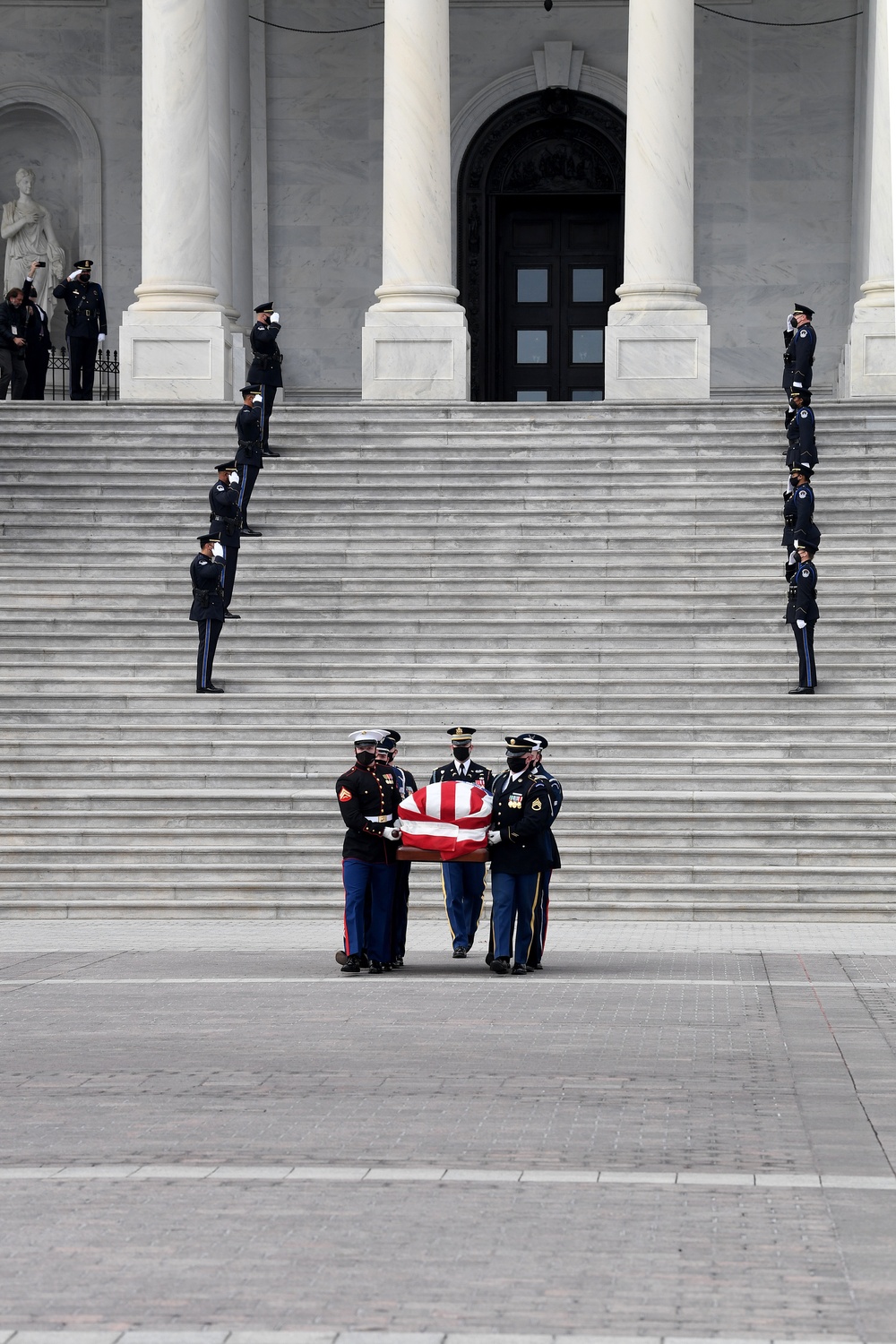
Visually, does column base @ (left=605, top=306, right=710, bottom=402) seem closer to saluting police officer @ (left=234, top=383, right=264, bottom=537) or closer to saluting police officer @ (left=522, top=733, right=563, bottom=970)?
saluting police officer @ (left=234, top=383, right=264, bottom=537)

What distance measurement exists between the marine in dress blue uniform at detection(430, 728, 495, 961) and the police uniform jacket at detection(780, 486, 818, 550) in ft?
26.7

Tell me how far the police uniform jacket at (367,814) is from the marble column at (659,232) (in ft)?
53.4

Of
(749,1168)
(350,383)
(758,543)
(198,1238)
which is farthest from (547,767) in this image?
(350,383)

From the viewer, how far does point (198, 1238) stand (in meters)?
7.71

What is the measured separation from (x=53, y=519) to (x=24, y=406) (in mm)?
3271

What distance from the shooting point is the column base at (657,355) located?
100 ft

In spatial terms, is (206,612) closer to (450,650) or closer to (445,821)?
(450,650)

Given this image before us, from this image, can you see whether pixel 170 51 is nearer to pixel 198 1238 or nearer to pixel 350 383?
pixel 350 383

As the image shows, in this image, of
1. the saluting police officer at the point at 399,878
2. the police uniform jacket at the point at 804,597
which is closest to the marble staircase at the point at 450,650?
the police uniform jacket at the point at 804,597

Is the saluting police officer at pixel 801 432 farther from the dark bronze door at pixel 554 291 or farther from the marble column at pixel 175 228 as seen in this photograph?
the dark bronze door at pixel 554 291

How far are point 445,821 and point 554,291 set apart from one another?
26.0m

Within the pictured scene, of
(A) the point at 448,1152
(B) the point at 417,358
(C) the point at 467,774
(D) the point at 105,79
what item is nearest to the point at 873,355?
(B) the point at 417,358

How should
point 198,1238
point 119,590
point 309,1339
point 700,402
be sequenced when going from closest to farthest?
point 309,1339 < point 198,1238 < point 119,590 < point 700,402

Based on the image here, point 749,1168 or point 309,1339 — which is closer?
point 309,1339
